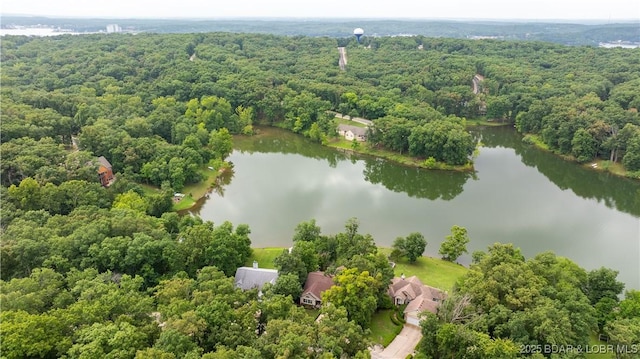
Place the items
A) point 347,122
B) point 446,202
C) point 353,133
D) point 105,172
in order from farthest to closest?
point 347,122 → point 353,133 → point 446,202 → point 105,172

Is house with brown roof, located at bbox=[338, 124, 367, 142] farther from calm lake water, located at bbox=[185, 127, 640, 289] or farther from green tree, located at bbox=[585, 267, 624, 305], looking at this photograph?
green tree, located at bbox=[585, 267, 624, 305]

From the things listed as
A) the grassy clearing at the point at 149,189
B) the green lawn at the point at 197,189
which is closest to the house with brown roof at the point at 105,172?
the grassy clearing at the point at 149,189

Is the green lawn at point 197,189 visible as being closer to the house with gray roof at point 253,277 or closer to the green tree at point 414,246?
the house with gray roof at point 253,277

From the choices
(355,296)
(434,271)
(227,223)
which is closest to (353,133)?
(434,271)

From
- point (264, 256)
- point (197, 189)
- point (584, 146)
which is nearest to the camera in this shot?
point (264, 256)

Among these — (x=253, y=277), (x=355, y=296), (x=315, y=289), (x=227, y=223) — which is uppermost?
(x=227, y=223)

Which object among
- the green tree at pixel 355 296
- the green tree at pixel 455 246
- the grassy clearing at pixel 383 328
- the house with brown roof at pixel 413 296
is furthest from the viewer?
the green tree at pixel 455 246

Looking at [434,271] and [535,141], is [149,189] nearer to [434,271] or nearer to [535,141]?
[434,271]
